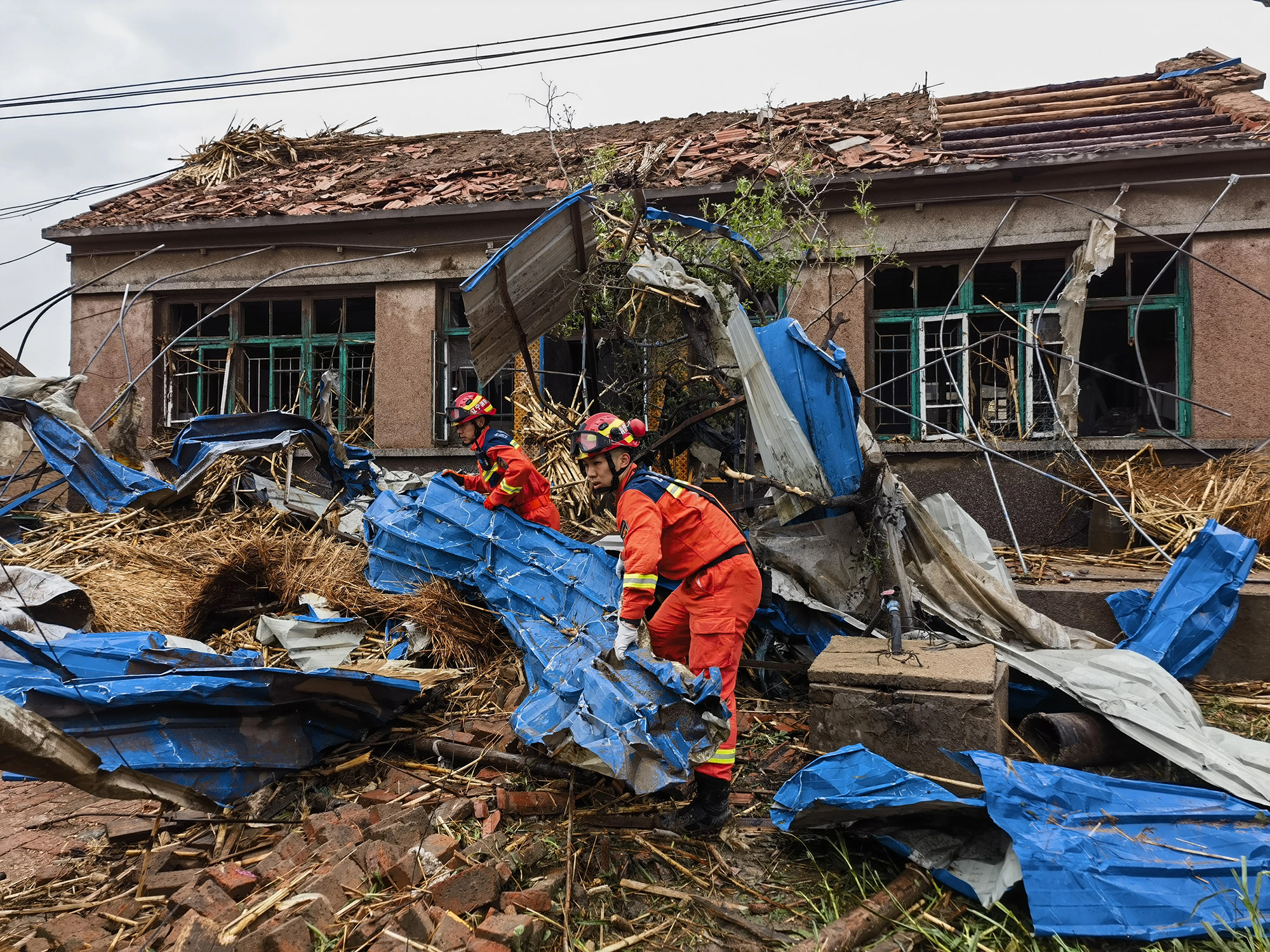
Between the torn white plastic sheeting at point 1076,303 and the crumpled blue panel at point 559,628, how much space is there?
15.6ft

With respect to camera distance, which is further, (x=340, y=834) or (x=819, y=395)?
(x=819, y=395)

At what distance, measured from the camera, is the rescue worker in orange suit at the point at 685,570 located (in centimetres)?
410

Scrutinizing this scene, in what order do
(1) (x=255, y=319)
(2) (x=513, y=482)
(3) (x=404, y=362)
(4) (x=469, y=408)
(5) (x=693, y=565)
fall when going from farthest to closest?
(1) (x=255, y=319), (3) (x=404, y=362), (4) (x=469, y=408), (2) (x=513, y=482), (5) (x=693, y=565)

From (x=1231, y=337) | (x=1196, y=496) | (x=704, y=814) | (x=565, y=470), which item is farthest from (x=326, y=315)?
(x=1231, y=337)

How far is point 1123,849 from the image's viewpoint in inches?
128

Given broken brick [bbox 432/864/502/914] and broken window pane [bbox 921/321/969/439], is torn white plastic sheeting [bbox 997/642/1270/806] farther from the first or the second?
broken window pane [bbox 921/321/969/439]

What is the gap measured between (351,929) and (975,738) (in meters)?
2.80

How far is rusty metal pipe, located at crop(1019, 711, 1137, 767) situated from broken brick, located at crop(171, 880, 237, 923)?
3662mm

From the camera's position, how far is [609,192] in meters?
6.97

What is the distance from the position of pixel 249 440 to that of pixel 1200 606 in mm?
7591

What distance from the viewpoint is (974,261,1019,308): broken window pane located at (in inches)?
357

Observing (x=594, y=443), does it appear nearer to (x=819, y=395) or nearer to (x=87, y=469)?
(x=819, y=395)

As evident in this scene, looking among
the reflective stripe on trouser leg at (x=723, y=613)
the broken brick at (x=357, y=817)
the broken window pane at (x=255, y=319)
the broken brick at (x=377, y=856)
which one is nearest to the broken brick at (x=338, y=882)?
the broken brick at (x=377, y=856)

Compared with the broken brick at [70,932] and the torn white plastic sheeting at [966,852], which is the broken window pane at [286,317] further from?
the torn white plastic sheeting at [966,852]
